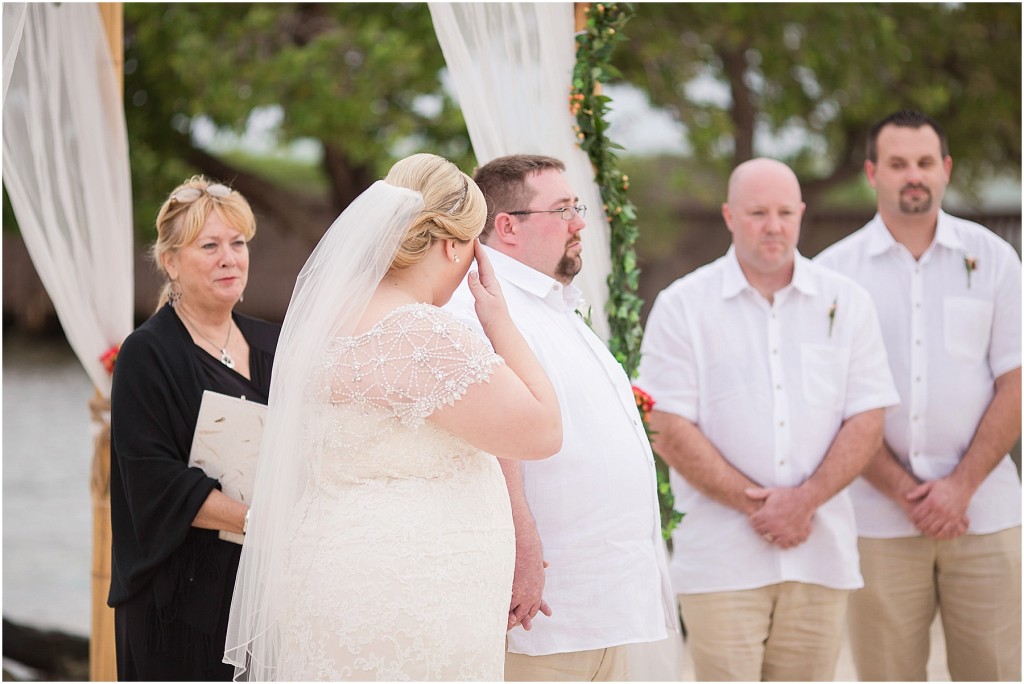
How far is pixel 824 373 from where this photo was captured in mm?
4266

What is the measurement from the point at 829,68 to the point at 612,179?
6.78 metres

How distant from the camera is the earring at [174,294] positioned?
3715mm

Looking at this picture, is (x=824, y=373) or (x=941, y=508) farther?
(x=941, y=508)

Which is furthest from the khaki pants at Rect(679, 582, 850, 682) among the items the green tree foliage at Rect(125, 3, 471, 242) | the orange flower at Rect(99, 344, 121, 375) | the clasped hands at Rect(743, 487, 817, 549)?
the green tree foliage at Rect(125, 3, 471, 242)

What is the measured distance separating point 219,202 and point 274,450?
122 cm

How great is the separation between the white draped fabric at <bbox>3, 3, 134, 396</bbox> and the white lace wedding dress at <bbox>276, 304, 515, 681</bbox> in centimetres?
205

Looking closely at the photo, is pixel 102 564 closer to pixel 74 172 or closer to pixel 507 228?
pixel 74 172

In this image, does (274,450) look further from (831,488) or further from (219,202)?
(831,488)

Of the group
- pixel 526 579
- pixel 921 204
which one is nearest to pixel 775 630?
pixel 526 579

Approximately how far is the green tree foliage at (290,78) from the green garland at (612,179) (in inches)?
178

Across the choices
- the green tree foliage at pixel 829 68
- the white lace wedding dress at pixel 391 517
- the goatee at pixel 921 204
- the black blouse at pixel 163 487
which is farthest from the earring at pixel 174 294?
the green tree foliage at pixel 829 68

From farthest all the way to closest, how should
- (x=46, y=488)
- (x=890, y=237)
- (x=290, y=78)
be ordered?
1. (x=46, y=488)
2. (x=290, y=78)
3. (x=890, y=237)

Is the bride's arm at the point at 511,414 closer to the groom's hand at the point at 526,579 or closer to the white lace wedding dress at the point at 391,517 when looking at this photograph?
the white lace wedding dress at the point at 391,517

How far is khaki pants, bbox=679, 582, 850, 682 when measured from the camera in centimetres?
417
